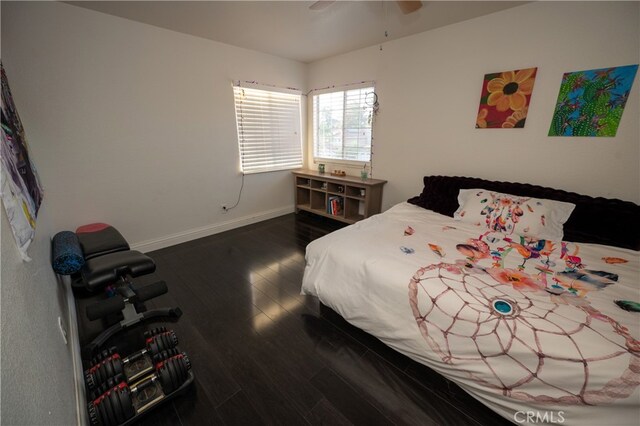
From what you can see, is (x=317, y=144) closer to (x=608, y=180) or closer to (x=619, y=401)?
(x=608, y=180)

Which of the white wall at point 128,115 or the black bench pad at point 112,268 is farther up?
the white wall at point 128,115

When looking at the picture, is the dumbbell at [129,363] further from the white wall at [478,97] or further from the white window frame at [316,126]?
the white window frame at [316,126]

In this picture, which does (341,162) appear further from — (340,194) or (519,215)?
(519,215)

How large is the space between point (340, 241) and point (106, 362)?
4.92ft

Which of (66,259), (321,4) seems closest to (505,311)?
(321,4)

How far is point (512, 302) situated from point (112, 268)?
236 centimetres

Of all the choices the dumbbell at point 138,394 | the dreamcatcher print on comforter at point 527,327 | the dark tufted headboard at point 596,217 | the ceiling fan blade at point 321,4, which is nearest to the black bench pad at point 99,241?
the dumbbell at point 138,394

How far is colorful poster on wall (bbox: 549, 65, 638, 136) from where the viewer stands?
1.96m

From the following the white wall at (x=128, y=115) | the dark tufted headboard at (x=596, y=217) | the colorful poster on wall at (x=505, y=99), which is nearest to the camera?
the dark tufted headboard at (x=596, y=217)

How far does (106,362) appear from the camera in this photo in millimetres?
1349

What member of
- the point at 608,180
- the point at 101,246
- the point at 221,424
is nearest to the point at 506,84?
the point at 608,180

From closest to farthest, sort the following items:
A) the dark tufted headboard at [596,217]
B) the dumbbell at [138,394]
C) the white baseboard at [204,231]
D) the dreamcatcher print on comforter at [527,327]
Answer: the dreamcatcher print on comforter at [527,327] < the dumbbell at [138,394] < the dark tufted headboard at [596,217] < the white baseboard at [204,231]

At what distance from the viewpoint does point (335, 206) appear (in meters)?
3.82

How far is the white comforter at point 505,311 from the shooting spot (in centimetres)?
100
